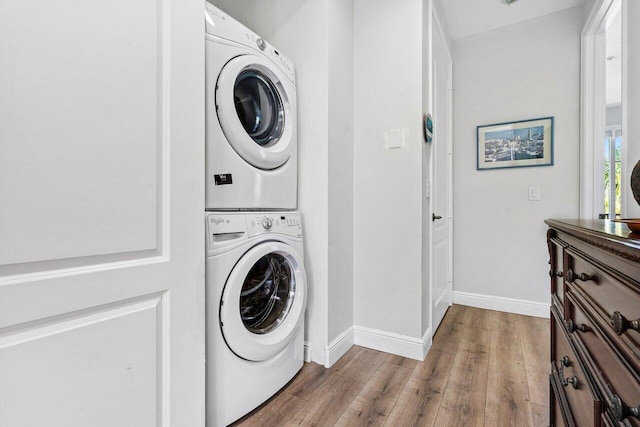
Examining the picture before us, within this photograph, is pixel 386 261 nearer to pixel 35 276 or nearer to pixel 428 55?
pixel 428 55

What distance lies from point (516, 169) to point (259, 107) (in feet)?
7.36

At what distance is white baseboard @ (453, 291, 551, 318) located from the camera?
243 centimetres

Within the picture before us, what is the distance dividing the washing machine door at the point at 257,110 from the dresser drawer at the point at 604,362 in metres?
1.21

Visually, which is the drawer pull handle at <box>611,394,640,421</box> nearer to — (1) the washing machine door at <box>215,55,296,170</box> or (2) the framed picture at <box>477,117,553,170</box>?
(1) the washing machine door at <box>215,55,296,170</box>

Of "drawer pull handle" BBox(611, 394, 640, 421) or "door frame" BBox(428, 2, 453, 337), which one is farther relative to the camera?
"door frame" BBox(428, 2, 453, 337)

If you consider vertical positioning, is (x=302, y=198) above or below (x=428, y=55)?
below

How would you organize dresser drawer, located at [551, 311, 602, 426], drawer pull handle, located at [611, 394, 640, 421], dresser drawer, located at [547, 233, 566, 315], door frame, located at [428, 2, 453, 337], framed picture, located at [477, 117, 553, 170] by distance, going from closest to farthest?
1. drawer pull handle, located at [611, 394, 640, 421]
2. dresser drawer, located at [551, 311, 602, 426]
3. dresser drawer, located at [547, 233, 566, 315]
4. door frame, located at [428, 2, 453, 337]
5. framed picture, located at [477, 117, 553, 170]

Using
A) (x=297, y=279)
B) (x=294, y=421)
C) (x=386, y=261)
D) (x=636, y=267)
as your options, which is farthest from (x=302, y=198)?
(x=636, y=267)

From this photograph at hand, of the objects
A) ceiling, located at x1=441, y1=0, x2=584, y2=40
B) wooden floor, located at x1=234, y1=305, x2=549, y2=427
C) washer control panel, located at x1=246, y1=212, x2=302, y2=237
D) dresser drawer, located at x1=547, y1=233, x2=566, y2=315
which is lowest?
wooden floor, located at x1=234, y1=305, x2=549, y2=427

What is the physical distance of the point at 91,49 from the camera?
73cm

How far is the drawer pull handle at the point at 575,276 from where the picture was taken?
0.65m

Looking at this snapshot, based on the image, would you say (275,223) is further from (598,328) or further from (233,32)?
(598,328)

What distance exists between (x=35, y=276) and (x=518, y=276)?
3.02 meters

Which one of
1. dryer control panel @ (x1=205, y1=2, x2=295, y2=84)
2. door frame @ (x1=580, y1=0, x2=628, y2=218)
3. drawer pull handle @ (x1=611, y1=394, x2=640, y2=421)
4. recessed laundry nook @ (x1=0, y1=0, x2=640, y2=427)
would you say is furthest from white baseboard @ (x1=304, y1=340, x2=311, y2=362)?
door frame @ (x1=580, y1=0, x2=628, y2=218)
